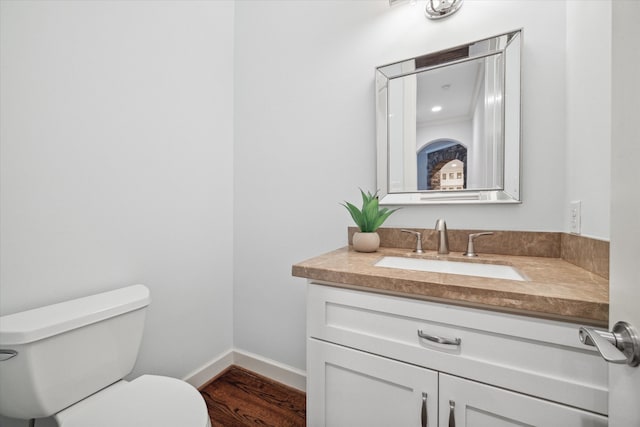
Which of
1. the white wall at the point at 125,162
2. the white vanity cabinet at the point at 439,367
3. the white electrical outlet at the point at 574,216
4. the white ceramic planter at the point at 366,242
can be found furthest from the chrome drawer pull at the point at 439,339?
the white wall at the point at 125,162

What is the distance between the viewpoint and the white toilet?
769 mm

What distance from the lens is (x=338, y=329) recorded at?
90cm

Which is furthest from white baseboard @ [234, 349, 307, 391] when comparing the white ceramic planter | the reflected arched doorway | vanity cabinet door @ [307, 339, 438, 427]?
the reflected arched doorway

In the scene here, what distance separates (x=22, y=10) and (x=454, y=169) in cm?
175

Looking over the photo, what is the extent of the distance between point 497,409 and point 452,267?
496 millimetres

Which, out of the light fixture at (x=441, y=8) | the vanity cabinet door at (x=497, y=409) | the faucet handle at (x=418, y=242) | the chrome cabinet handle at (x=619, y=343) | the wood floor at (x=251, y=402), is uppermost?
the light fixture at (x=441, y=8)

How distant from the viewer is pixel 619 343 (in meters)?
0.39

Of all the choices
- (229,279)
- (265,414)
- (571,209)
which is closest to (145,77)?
(229,279)

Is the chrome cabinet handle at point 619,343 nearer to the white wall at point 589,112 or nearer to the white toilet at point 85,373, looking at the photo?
the white wall at point 589,112

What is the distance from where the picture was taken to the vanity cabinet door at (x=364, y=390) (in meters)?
0.77

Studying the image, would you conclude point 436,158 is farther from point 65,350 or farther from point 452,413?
Answer: point 65,350

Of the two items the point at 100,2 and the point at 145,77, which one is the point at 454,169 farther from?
the point at 100,2

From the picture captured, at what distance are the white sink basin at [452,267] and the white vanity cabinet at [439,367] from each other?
0.82ft

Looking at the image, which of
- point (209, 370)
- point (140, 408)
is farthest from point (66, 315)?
point (209, 370)
